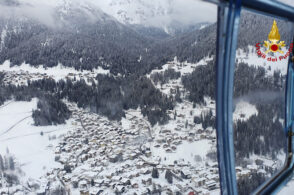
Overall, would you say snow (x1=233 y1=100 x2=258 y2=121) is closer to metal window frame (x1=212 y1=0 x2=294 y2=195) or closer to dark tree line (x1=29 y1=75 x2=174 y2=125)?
metal window frame (x1=212 y1=0 x2=294 y2=195)

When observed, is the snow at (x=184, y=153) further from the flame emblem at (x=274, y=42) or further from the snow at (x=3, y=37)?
the snow at (x=3, y=37)

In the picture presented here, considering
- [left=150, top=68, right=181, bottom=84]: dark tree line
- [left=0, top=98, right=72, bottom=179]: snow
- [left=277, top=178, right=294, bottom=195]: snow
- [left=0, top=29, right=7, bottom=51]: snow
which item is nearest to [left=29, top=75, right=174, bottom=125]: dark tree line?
[left=150, top=68, right=181, bottom=84]: dark tree line

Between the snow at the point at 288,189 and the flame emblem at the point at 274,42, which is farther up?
the flame emblem at the point at 274,42

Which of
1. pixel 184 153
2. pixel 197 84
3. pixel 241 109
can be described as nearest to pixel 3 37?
pixel 197 84

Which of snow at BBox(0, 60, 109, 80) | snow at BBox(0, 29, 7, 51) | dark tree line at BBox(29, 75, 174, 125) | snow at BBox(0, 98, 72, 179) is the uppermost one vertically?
snow at BBox(0, 29, 7, 51)

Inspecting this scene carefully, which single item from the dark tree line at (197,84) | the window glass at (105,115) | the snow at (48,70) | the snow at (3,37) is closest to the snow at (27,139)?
the window glass at (105,115)
